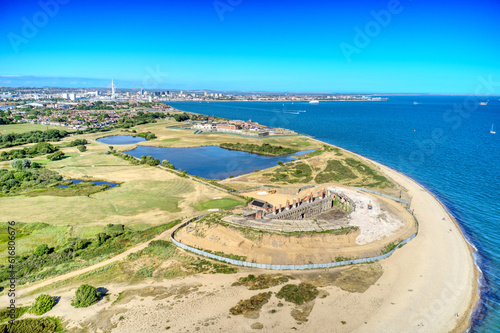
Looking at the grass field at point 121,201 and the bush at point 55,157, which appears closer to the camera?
the grass field at point 121,201

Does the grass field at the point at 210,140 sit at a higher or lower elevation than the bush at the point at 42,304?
higher

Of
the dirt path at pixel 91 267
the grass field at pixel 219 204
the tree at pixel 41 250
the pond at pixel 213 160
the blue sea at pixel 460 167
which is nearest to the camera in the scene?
the dirt path at pixel 91 267

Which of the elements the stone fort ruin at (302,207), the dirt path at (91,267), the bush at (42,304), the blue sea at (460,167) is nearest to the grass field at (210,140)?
the blue sea at (460,167)

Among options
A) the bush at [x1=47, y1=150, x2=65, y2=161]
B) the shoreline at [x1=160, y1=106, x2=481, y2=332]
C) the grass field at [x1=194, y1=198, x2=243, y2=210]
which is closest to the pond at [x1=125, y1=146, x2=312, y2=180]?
the grass field at [x1=194, y1=198, x2=243, y2=210]

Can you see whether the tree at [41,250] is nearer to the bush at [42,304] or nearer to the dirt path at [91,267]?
the dirt path at [91,267]

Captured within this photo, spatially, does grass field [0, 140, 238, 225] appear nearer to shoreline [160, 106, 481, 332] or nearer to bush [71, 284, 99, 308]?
bush [71, 284, 99, 308]

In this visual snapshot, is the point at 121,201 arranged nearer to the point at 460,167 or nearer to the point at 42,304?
the point at 42,304

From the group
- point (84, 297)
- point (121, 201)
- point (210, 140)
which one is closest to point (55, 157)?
point (121, 201)
